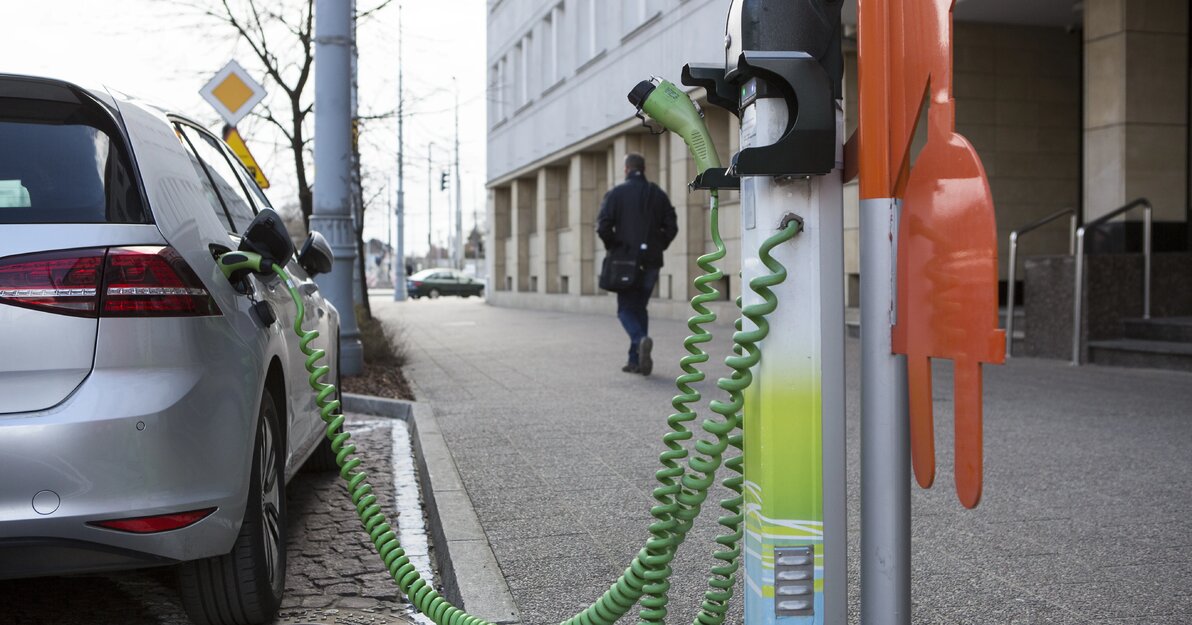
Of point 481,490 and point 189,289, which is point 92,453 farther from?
point 481,490

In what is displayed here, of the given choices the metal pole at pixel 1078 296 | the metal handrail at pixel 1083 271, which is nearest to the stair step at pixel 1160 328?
the metal handrail at pixel 1083 271

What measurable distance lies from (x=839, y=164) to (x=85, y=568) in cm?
217

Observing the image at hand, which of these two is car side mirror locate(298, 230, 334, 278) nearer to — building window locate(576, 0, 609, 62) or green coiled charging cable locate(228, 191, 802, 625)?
green coiled charging cable locate(228, 191, 802, 625)

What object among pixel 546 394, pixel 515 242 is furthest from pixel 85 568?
pixel 515 242

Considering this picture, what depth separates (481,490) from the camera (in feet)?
17.8

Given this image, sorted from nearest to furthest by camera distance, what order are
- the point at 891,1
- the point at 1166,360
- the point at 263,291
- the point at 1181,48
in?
1. the point at 891,1
2. the point at 263,291
3. the point at 1166,360
4. the point at 1181,48

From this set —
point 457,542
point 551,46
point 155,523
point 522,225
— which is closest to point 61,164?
point 155,523

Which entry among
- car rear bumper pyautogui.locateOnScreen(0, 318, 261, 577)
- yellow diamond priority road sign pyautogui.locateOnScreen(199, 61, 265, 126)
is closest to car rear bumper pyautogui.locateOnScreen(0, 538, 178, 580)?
car rear bumper pyautogui.locateOnScreen(0, 318, 261, 577)

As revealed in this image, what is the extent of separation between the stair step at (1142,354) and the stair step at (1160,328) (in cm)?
10

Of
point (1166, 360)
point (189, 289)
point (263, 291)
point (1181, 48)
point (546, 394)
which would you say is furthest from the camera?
point (1181, 48)

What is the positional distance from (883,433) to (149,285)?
197cm

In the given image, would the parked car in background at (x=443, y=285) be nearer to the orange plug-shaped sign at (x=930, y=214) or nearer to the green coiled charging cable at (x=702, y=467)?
the green coiled charging cable at (x=702, y=467)

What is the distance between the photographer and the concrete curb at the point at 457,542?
362cm

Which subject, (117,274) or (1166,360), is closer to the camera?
(117,274)
